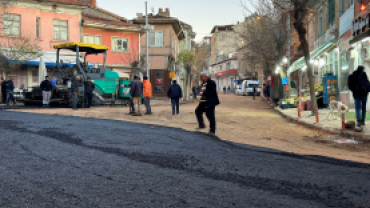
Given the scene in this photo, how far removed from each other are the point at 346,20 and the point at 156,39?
23.4 m

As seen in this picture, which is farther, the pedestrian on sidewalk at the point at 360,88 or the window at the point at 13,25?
the window at the point at 13,25

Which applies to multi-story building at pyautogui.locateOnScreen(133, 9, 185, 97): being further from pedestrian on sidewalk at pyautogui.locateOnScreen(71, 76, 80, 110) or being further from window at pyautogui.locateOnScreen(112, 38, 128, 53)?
pedestrian on sidewalk at pyautogui.locateOnScreen(71, 76, 80, 110)

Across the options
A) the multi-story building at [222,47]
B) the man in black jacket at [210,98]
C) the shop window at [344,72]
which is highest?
the multi-story building at [222,47]

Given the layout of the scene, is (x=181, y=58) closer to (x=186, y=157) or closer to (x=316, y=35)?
(x=316, y=35)

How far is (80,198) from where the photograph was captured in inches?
164

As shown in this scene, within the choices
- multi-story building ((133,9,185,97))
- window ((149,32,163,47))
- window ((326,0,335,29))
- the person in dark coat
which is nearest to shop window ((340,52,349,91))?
window ((326,0,335,29))

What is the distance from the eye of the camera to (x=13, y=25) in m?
27.1

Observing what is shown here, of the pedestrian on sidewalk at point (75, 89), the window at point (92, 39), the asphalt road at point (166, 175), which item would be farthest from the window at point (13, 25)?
the asphalt road at point (166, 175)

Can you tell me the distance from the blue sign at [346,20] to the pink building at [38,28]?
15.4 meters

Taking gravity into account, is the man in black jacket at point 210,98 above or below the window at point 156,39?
below

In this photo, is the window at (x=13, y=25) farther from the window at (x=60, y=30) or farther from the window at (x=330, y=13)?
the window at (x=330, y=13)

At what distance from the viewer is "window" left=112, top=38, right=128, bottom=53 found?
34906 mm

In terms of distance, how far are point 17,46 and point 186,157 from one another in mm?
21261

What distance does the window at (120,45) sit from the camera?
115 ft
